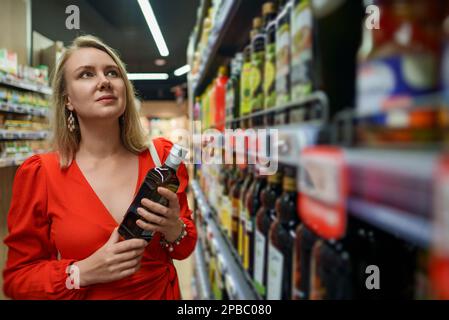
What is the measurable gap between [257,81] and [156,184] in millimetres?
415

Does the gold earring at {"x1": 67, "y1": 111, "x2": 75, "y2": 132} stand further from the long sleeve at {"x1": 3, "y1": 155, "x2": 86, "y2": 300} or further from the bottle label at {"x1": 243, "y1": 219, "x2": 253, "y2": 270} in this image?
the bottle label at {"x1": 243, "y1": 219, "x2": 253, "y2": 270}

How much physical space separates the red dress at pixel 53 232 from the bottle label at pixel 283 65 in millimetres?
529

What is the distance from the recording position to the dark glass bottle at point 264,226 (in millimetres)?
1035

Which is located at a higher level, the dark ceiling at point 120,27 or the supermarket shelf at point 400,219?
the dark ceiling at point 120,27

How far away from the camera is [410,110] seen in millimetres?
396

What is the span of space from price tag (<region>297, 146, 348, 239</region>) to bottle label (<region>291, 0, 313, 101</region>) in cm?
12

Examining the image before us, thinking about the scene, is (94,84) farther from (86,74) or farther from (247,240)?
(247,240)

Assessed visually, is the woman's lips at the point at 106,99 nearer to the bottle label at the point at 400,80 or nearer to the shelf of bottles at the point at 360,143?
the shelf of bottles at the point at 360,143

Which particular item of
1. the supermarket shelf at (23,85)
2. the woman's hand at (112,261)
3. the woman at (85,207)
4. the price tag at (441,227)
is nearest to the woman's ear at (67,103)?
the woman at (85,207)

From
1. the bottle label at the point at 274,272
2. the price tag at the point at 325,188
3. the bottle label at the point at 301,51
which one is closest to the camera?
the price tag at the point at 325,188

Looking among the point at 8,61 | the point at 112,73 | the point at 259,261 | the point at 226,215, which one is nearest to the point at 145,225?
the point at 259,261

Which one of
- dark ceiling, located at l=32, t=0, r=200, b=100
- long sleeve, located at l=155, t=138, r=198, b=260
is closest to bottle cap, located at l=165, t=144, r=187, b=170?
long sleeve, located at l=155, t=138, r=198, b=260
